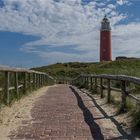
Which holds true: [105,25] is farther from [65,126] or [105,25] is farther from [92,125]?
[65,126]

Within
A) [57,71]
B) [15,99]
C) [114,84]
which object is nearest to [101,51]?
[57,71]

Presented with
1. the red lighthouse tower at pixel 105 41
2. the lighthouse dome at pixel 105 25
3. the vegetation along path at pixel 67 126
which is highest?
the lighthouse dome at pixel 105 25

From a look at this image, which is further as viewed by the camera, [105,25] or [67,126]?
[105,25]

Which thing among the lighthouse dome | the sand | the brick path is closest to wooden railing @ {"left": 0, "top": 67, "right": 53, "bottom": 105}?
the sand

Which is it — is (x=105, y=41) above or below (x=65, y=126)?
above

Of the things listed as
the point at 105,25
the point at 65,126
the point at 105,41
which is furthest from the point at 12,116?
the point at 105,25

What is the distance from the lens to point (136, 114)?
9.34m

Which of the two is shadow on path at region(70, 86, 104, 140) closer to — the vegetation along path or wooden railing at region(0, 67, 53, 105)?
the vegetation along path

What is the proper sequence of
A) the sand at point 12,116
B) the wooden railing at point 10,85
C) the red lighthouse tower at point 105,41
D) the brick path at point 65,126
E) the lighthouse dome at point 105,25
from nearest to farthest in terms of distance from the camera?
the brick path at point 65,126
the sand at point 12,116
the wooden railing at point 10,85
the red lighthouse tower at point 105,41
the lighthouse dome at point 105,25

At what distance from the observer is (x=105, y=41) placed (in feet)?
269

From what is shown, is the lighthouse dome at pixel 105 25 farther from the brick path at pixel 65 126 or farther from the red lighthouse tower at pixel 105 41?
the brick path at pixel 65 126

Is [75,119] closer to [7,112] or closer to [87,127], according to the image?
[87,127]

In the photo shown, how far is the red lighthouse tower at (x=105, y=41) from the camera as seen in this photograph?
81938mm

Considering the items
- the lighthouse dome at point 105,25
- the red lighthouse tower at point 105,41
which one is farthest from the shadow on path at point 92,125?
the lighthouse dome at point 105,25
